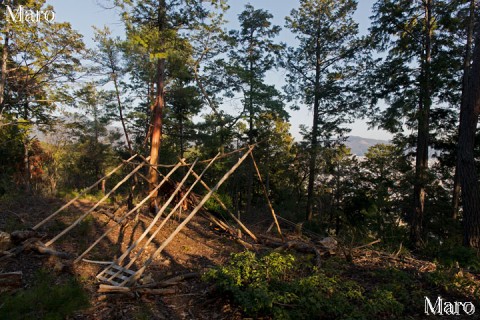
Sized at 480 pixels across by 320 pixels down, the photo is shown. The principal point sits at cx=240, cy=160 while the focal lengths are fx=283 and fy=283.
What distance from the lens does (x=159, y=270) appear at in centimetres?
584

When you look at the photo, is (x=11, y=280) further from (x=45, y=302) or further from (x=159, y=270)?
(x=159, y=270)

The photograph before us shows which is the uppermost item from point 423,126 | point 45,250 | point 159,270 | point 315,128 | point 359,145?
point 359,145

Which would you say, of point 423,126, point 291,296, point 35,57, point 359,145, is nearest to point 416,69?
point 423,126

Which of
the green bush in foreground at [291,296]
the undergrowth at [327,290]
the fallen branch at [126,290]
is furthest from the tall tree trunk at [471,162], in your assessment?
the fallen branch at [126,290]

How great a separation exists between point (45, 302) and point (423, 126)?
1128 cm

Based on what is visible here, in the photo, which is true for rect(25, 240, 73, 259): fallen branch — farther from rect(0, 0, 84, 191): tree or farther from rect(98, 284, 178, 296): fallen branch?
rect(0, 0, 84, 191): tree

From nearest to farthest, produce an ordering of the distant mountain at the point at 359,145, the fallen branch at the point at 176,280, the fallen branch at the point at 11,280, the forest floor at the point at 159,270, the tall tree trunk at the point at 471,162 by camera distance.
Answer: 1. the forest floor at the point at 159,270
2. the fallen branch at the point at 11,280
3. the fallen branch at the point at 176,280
4. the tall tree trunk at the point at 471,162
5. the distant mountain at the point at 359,145

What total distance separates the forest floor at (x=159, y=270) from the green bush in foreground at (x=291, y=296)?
0.97ft

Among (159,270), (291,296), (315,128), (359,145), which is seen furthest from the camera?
(359,145)

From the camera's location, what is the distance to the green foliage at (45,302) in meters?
3.71

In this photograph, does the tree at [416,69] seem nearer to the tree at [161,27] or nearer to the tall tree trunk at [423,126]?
the tall tree trunk at [423,126]

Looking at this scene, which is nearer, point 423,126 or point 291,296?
point 291,296

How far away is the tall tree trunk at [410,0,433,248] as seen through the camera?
9.41 m

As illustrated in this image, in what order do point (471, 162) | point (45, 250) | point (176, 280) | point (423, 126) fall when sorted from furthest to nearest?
point (423, 126) < point (471, 162) < point (45, 250) < point (176, 280)
